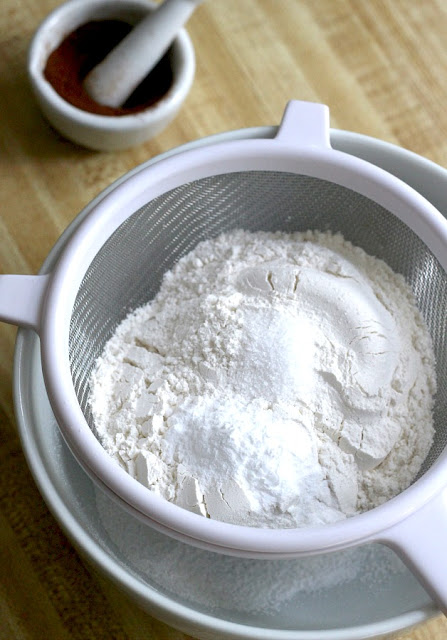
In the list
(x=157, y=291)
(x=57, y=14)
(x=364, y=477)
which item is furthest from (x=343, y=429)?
(x=57, y=14)

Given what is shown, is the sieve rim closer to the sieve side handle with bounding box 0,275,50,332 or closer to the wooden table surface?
the sieve side handle with bounding box 0,275,50,332

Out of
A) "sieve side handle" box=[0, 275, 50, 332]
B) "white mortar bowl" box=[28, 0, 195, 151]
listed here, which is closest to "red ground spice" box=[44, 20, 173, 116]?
"white mortar bowl" box=[28, 0, 195, 151]

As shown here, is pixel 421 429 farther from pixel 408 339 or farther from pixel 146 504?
pixel 146 504

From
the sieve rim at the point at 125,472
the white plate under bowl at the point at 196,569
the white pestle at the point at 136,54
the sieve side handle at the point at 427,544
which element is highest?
the white pestle at the point at 136,54

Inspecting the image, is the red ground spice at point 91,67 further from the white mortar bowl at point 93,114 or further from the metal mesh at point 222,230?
the metal mesh at point 222,230

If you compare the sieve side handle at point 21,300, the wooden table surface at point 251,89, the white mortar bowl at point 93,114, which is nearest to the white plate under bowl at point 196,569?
the sieve side handle at point 21,300

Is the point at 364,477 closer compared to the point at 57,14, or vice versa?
the point at 364,477

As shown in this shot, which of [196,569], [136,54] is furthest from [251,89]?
[196,569]
